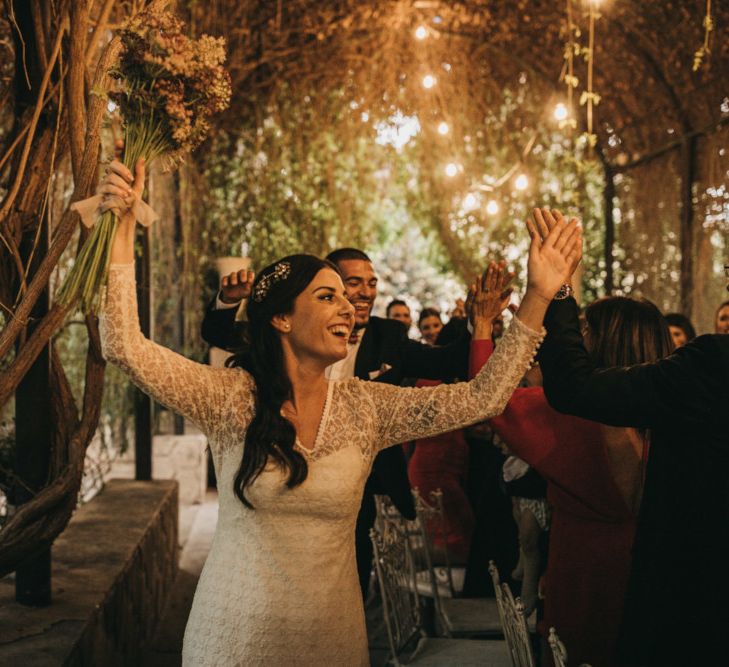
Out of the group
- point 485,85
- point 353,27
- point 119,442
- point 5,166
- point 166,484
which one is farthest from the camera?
point 485,85

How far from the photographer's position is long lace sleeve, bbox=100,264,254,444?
84.7 inches

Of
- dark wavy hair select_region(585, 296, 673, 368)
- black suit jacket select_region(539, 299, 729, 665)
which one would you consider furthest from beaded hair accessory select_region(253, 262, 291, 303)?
dark wavy hair select_region(585, 296, 673, 368)

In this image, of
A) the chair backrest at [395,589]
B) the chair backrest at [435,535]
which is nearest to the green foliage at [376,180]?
the chair backrest at [435,535]

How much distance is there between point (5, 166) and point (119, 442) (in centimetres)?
485

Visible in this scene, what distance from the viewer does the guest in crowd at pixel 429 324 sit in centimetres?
783

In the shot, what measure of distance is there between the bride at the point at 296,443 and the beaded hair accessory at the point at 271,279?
0.02m

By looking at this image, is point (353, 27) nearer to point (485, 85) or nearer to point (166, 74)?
point (485, 85)

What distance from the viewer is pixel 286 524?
233 centimetres

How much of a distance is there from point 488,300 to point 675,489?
2.46 feet

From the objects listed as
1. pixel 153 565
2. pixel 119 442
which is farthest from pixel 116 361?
pixel 119 442

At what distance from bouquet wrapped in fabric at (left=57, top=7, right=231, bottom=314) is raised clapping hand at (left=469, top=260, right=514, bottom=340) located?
86cm

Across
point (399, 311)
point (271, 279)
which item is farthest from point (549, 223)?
point (399, 311)

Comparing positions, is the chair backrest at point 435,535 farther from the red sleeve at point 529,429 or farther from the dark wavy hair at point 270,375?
the dark wavy hair at point 270,375

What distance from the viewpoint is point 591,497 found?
277 cm
